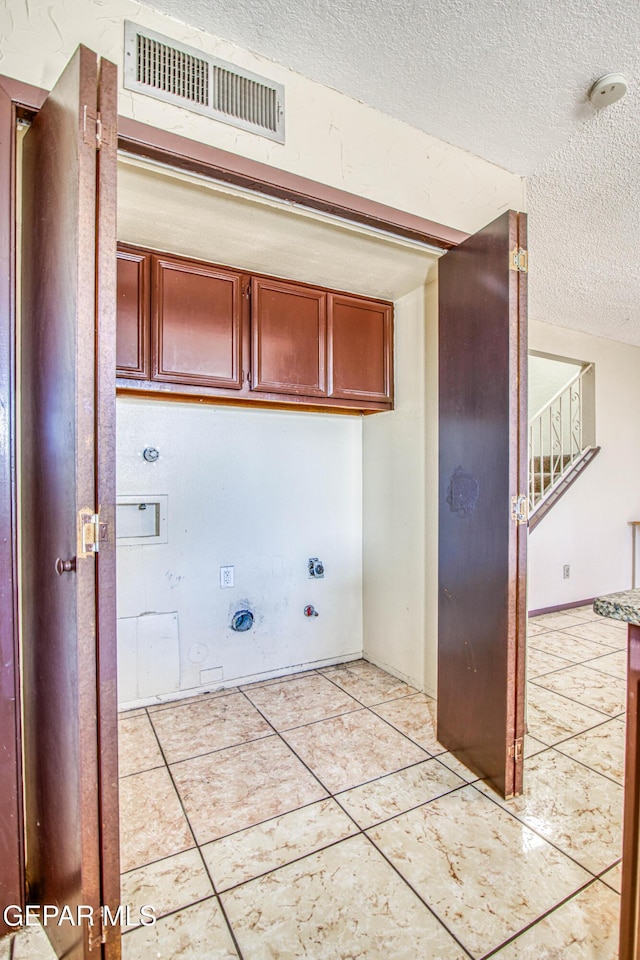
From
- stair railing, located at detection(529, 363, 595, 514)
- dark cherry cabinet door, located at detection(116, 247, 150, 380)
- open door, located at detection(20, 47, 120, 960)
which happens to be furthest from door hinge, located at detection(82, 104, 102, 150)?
stair railing, located at detection(529, 363, 595, 514)

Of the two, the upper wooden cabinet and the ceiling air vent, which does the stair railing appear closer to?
the upper wooden cabinet

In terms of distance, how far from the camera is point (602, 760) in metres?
1.96

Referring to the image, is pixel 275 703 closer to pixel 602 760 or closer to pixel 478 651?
pixel 478 651

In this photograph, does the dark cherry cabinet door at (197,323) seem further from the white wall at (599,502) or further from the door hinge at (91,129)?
the white wall at (599,502)

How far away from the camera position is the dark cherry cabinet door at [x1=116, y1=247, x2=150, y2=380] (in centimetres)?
204

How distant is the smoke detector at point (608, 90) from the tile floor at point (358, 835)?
2.42m

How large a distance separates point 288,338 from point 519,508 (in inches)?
55.9

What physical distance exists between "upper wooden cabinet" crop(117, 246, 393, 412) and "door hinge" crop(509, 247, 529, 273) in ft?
3.52

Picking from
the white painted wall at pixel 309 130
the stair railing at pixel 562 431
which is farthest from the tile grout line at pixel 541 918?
the stair railing at pixel 562 431

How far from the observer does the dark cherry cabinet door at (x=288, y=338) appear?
2.35 metres

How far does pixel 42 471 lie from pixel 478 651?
1614mm

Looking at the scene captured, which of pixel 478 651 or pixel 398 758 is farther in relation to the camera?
pixel 398 758

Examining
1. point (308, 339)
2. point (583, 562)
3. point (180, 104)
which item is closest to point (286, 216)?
point (180, 104)

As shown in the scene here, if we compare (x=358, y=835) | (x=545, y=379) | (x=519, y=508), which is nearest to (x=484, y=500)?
(x=519, y=508)
